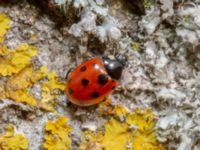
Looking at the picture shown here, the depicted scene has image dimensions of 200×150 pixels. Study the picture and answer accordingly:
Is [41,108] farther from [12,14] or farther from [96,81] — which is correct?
[12,14]

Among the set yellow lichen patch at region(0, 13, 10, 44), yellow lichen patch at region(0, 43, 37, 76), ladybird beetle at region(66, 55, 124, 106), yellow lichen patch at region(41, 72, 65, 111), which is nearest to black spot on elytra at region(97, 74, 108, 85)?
ladybird beetle at region(66, 55, 124, 106)

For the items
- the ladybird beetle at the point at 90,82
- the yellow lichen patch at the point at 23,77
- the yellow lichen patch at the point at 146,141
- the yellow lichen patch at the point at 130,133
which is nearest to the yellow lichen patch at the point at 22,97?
the yellow lichen patch at the point at 23,77

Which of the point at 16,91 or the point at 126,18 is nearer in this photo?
the point at 16,91

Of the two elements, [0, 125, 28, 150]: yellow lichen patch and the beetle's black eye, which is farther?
the beetle's black eye

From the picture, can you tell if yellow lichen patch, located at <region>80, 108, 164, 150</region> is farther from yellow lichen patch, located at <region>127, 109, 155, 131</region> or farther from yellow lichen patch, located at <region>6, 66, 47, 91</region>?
yellow lichen patch, located at <region>6, 66, 47, 91</region>

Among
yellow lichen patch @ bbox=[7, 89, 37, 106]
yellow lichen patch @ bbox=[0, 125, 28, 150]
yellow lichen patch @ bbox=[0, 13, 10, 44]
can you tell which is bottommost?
yellow lichen patch @ bbox=[0, 125, 28, 150]

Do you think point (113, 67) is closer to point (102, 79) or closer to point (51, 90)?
point (102, 79)

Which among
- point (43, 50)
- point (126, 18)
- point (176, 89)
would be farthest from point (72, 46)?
point (176, 89)

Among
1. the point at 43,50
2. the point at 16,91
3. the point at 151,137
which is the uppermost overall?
the point at 43,50
